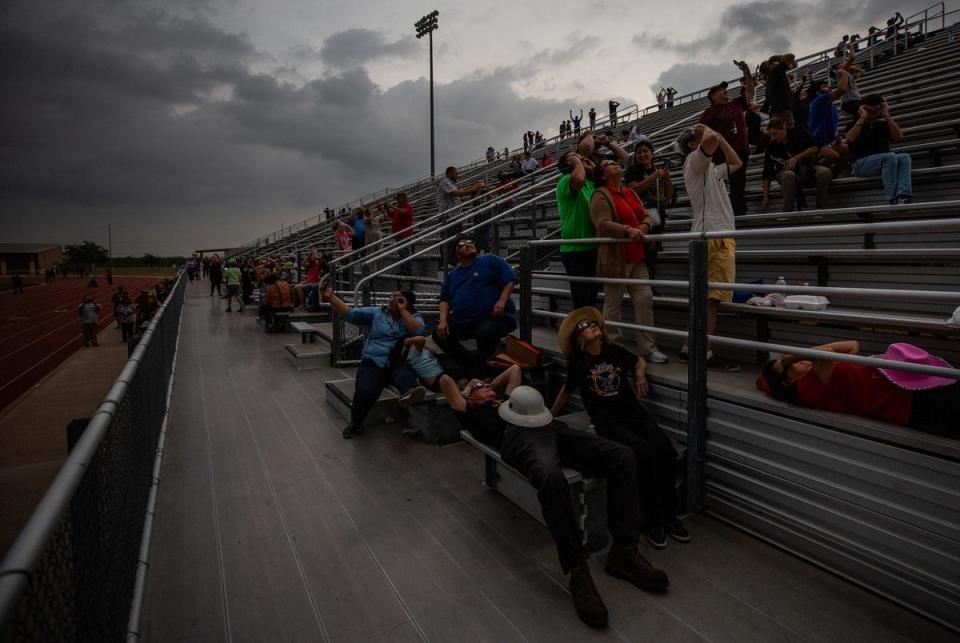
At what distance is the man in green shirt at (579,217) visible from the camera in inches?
185

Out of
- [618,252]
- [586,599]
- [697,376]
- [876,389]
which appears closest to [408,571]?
[586,599]

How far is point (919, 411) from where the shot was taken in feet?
8.38

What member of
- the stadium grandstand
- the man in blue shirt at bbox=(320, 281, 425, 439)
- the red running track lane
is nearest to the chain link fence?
the stadium grandstand

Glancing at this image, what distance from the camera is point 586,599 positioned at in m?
2.45

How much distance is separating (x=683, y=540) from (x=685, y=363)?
147cm

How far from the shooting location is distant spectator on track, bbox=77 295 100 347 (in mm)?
19578

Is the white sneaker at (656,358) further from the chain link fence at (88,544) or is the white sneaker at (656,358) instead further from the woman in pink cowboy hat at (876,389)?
the chain link fence at (88,544)

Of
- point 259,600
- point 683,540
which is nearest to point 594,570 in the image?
point 683,540

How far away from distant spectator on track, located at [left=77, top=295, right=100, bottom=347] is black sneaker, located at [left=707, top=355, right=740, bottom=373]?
73.8 feet

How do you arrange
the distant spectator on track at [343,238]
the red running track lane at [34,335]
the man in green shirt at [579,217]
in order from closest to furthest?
the man in green shirt at [579,217]
the distant spectator on track at [343,238]
the red running track lane at [34,335]

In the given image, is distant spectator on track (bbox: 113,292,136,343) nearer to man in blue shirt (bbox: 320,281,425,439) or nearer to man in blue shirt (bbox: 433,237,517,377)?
man in blue shirt (bbox: 320,281,425,439)

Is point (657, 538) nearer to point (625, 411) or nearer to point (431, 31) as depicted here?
point (625, 411)

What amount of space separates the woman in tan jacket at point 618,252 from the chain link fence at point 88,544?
345 cm

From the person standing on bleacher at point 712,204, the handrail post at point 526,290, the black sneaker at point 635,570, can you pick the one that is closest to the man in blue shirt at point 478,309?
the handrail post at point 526,290
